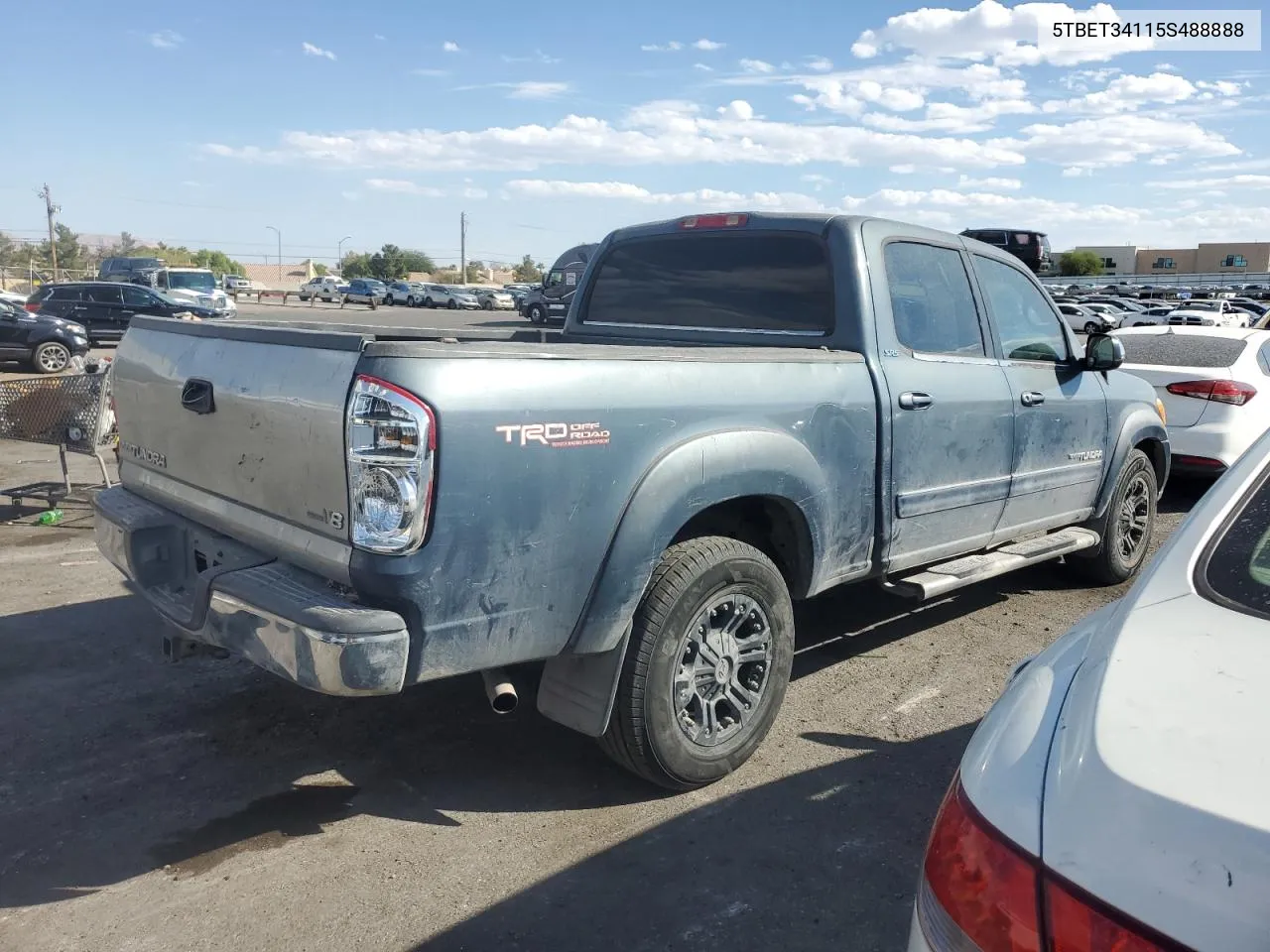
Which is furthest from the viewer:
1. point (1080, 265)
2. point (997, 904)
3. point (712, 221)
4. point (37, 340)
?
point (1080, 265)

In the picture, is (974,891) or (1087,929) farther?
(974,891)

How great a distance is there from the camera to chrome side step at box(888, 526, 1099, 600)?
4391 millimetres

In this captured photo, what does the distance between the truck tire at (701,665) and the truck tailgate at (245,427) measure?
1.07 meters

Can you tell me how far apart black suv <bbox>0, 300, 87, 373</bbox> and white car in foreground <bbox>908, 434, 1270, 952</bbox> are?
19.2 metres

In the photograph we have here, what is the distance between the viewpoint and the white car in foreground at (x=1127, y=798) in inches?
48.3

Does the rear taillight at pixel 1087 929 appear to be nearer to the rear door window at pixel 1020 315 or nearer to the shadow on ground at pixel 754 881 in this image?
the shadow on ground at pixel 754 881

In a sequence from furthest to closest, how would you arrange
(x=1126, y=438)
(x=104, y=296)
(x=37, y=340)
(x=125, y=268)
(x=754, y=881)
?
(x=125, y=268)
(x=104, y=296)
(x=37, y=340)
(x=1126, y=438)
(x=754, y=881)

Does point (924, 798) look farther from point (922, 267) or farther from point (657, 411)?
point (922, 267)

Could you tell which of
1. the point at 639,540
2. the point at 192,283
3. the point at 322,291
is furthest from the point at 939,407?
the point at 322,291

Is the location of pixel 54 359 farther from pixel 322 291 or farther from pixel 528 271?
pixel 528 271

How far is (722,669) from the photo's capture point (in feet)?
11.9

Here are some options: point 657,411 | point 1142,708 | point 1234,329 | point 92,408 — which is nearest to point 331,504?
point 657,411

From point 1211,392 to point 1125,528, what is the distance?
2774 millimetres

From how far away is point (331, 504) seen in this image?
9.40 feet
